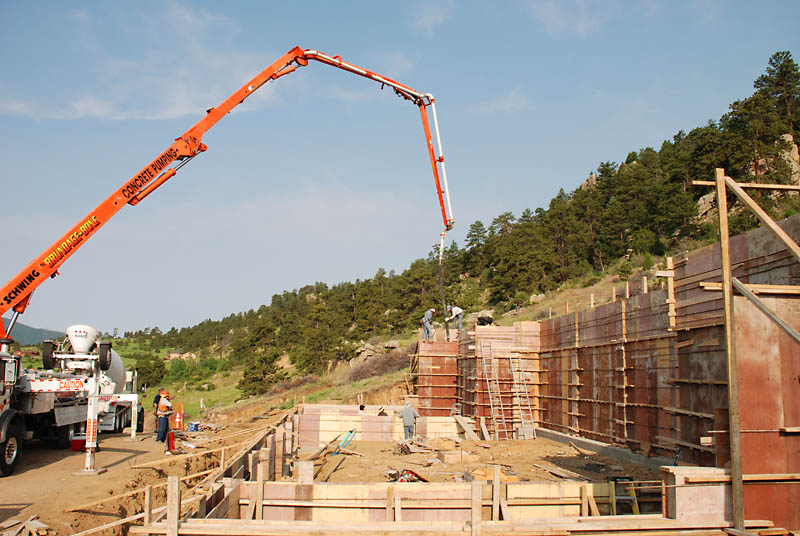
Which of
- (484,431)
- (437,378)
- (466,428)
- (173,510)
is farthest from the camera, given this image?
(437,378)

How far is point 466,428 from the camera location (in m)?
21.9

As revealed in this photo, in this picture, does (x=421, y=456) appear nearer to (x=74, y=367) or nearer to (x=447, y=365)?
(x=447, y=365)

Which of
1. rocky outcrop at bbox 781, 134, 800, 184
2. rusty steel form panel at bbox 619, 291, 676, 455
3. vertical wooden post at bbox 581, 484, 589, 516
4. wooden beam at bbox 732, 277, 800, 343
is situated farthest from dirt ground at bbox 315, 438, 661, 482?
rocky outcrop at bbox 781, 134, 800, 184

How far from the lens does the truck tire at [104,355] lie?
1630 cm

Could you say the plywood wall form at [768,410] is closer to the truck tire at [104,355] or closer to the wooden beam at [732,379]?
the wooden beam at [732,379]

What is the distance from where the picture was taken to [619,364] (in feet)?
53.1

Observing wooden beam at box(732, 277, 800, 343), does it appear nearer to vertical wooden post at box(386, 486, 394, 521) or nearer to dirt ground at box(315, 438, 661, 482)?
vertical wooden post at box(386, 486, 394, 521)

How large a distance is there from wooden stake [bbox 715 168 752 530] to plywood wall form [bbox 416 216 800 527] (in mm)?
169

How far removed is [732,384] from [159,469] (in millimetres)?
12859

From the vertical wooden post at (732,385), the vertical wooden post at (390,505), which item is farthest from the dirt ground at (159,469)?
the vertical wooden post at (732,385)

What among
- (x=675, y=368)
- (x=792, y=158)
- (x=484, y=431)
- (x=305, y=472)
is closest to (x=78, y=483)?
(x=305, y=472)

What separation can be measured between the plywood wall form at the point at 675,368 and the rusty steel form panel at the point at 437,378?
17.8 inches

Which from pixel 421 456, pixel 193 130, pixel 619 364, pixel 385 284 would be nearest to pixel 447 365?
pixel 421 456

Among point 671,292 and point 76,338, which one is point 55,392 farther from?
point 671,292
